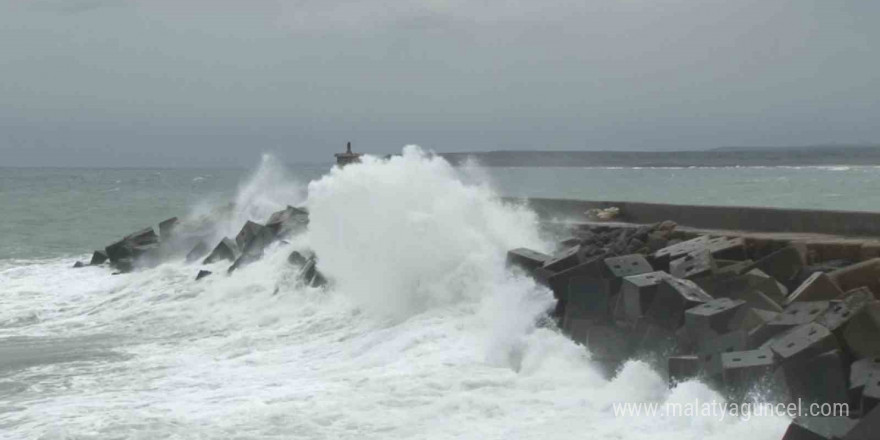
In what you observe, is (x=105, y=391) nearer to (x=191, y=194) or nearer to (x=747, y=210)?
(x=747, y=210)

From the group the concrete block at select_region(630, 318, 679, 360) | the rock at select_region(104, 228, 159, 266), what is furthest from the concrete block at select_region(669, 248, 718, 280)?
the rock at select_region(104, 228, 159, 266)

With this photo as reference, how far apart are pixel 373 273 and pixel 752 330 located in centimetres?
677

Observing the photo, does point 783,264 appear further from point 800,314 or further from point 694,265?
point 800,314

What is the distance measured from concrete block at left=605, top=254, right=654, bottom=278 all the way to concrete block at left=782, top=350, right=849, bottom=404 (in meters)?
2.81

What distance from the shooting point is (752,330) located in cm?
723

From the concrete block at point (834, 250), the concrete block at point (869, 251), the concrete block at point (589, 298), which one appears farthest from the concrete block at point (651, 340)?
the concrete block at point (869, 251)

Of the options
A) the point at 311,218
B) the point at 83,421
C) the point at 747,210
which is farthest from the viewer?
the point at 311,218

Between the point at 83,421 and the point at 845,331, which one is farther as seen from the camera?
the point at 83,421

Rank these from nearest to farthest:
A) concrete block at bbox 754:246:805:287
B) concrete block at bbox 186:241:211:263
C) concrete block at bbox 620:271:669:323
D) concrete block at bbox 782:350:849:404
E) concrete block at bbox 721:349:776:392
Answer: concrete block at bbox 782:350:849:404 < concrete block at bbox 721:349:776:392 < concrete block at bbox 620:271:669:323 < concrete block at bbox 754:246:805:287 < concrete block at bbox 186:241:211:263

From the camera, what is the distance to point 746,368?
671 cm

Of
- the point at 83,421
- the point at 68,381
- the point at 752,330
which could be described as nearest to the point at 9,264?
the point at 68,381

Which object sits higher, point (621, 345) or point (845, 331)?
point (845, 331)

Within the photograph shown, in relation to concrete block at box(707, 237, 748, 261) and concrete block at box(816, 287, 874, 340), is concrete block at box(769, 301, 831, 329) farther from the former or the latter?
concrete block at box(707, 237, 748, 261)

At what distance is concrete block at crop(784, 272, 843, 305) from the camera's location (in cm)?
760
